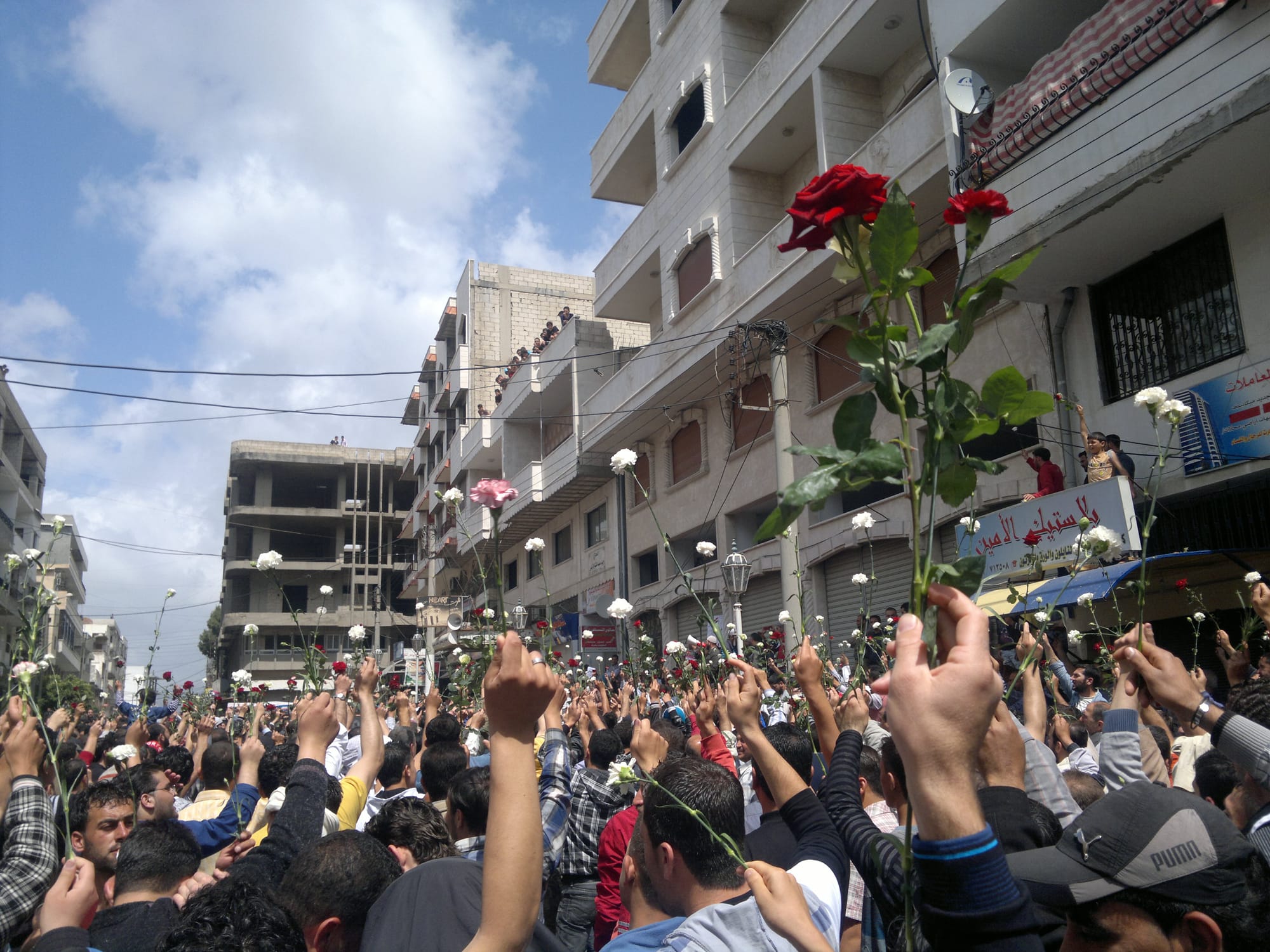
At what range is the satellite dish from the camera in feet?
41.4

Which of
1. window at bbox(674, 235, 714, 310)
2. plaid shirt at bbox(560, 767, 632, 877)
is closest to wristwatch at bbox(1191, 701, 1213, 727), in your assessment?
plaid shirt at bbox(560, 767, 632, 877)

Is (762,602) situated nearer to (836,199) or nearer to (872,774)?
(872,774)

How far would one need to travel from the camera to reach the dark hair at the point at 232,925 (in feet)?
6.48

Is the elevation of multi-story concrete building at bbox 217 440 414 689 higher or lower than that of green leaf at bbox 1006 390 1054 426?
higher

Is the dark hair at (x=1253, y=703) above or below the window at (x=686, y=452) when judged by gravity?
below

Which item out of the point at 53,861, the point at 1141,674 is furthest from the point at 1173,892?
the point at 53,861

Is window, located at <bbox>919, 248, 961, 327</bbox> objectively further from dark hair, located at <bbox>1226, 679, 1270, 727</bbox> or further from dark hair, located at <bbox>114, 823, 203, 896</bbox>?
dark hair, located at <bbox>114, 823, 203, 896</bbox>

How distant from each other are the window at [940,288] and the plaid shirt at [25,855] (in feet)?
43.1

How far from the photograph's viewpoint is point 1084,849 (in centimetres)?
187

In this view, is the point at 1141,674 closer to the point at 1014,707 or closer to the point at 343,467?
the point at 1014,707

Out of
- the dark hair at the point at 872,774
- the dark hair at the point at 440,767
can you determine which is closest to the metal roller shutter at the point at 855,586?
the dark hair at the point at 440,767

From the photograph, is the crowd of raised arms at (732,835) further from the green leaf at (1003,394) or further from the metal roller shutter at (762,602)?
the metal roller shutter at (762,602)

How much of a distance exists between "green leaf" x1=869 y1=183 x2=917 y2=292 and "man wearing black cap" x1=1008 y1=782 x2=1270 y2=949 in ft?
3.67

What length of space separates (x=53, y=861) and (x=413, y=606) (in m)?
53.9
